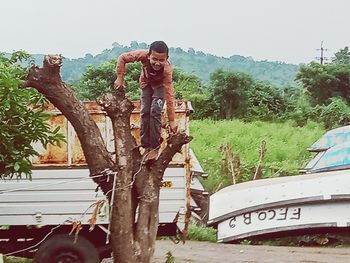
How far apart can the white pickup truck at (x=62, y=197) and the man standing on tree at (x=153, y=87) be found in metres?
2.61

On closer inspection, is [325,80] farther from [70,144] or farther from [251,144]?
[70,144]

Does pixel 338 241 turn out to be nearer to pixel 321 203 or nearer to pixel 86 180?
pixel 321 203

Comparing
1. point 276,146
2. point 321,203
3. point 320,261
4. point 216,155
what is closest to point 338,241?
point 321,203

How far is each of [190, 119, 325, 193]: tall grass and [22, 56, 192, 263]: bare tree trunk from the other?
13206 millimetres

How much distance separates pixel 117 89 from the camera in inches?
243

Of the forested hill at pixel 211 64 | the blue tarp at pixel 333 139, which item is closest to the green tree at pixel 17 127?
the blue tarp at pixel 333 139

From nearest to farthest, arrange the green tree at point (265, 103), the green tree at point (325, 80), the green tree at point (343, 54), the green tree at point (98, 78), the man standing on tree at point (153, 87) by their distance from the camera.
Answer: the man standing on tree at point (153, 87) → the green tree at point (98, 78) → the green tree at point (265, 103) → the green tree at point (325, 80) → the green tree at point (343, 54)

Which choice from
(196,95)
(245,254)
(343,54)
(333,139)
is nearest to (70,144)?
(245,254)

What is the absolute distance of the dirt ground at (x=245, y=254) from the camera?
1323 centimetres

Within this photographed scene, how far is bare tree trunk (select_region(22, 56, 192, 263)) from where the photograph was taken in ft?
19.0

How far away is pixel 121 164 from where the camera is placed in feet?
19.7

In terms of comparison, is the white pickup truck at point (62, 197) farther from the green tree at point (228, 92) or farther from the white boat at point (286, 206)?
the green tree at point (228, 92)

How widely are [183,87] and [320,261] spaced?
19273mm

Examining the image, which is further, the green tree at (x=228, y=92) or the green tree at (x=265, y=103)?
the green tree at (x=265, y=103)
